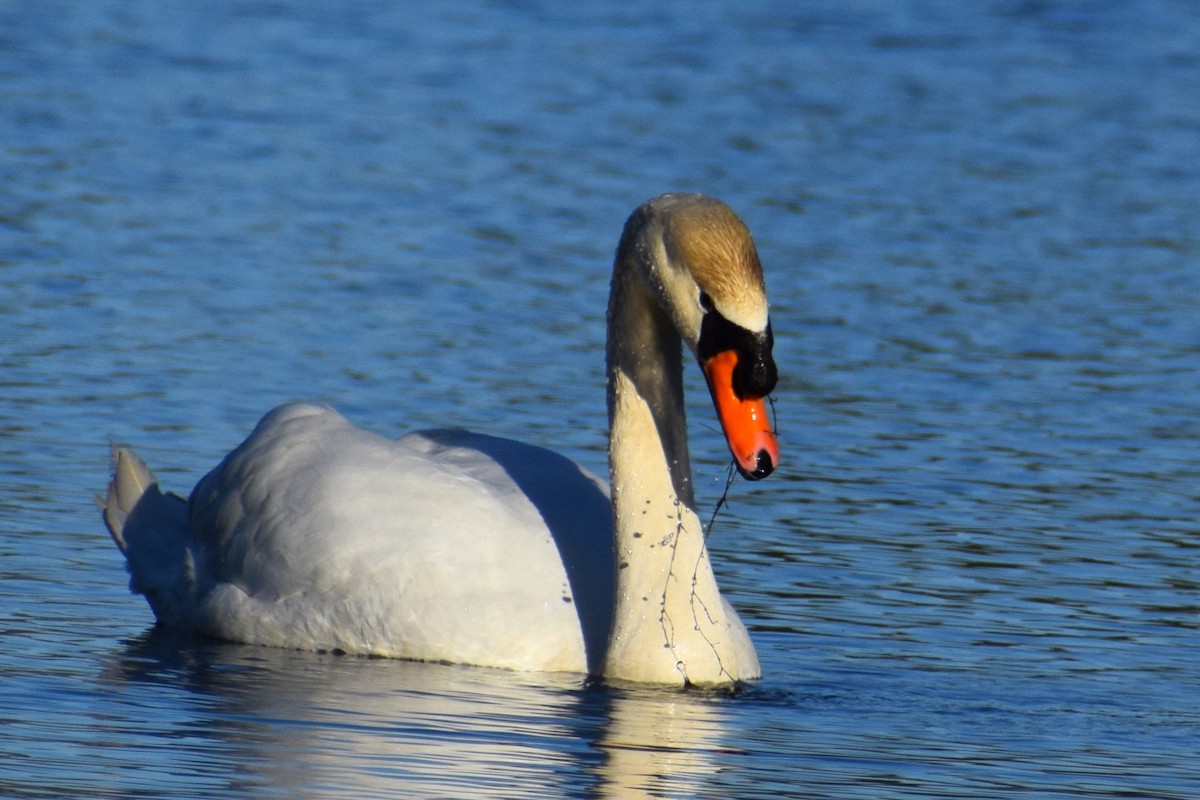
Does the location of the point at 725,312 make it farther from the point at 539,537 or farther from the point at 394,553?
the point at 394,553

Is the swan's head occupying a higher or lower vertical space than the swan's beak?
higher

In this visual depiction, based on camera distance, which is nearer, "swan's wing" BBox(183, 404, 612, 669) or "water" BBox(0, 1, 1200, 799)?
"water" BBox(0, 1, 1200, 799)

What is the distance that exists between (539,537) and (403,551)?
1.52 ft

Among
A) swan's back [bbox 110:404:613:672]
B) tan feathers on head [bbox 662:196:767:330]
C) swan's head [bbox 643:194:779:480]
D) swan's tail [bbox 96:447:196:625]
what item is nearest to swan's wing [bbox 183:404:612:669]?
swan's back [bbox 110:404:613:672]

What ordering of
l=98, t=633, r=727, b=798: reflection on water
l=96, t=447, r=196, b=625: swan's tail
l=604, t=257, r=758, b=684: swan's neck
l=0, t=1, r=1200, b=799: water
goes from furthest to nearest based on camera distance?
l=96, t=447, r=196, b=625: swan's tail, l=604, t=257, r=758, b=684: swan's neck, l=0, t=1, r=1200, b=799: water, l=98, t=633, r=727, b=798: reflection on water

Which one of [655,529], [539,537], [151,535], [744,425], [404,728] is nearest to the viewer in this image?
[404,728]

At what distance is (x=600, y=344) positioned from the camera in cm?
1362

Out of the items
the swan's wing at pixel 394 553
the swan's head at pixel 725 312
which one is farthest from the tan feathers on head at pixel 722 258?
the swan's wing at pixel 394 553

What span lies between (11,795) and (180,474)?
4423mm

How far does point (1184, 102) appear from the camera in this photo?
22.1m

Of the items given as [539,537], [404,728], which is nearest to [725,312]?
[539,537]

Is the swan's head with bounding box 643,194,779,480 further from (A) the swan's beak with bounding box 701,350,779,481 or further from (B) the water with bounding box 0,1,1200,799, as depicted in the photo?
(B) the water with bounding box 0,1,1200,799

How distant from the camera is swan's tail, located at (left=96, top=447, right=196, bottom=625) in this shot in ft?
30.6

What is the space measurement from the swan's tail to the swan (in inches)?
2.0
